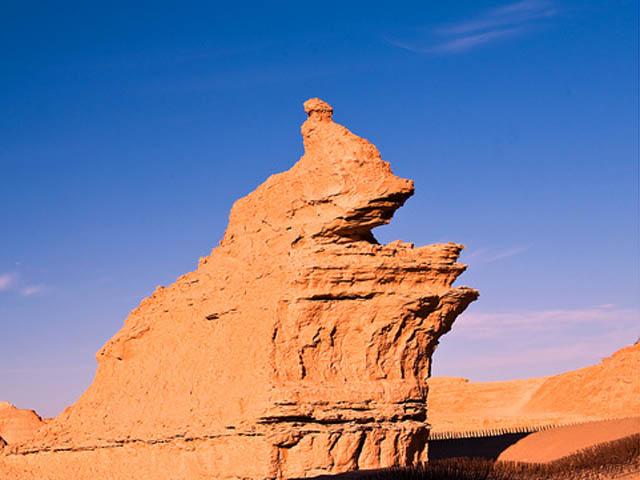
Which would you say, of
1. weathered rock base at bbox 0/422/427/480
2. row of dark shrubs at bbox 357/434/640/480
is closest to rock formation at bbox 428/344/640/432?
row of dark shrubs at bbox 357/434/640/480

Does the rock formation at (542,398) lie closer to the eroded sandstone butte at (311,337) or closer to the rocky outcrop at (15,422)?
the rocky outcrop at (15,422)

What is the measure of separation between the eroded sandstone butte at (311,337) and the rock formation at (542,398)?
27.8 m

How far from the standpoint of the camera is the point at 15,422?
36219 mm

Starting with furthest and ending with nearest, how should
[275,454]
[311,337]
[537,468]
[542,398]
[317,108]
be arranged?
[542,398] → [317,108] → [311,337] → [537,468] → [275,454]

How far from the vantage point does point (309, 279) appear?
59.0 feet

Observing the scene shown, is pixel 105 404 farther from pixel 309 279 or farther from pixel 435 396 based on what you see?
pixel 435 396

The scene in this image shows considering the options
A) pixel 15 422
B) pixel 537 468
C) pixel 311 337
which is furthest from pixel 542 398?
pixel 311 337

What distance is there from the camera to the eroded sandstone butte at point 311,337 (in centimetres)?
1764

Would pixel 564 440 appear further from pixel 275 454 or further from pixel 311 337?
pixel 275 454

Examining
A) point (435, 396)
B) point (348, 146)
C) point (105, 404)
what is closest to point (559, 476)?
point (348, 146)

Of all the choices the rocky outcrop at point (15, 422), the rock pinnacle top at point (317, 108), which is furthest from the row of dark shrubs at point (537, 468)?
the rocky outcrop at point (15, 422)

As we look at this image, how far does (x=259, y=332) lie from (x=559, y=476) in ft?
23.0

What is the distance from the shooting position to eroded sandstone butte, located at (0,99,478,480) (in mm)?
17641

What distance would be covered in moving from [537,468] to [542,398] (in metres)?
46.8
